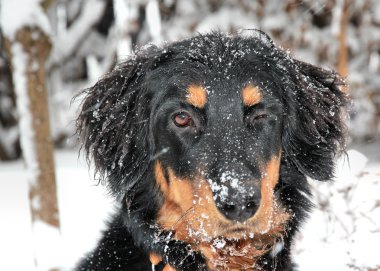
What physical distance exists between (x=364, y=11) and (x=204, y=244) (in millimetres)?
9639

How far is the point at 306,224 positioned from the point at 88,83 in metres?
9.33

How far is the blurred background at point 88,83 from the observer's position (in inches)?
203

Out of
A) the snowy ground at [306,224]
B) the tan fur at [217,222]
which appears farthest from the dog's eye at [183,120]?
the snowy ground at [306,224]

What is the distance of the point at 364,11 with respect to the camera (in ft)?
39.1

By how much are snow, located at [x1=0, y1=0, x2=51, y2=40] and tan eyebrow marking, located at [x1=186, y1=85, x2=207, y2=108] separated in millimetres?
3390

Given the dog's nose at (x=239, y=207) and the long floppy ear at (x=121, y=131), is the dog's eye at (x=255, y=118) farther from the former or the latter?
the long floppy ear at (x=121, y=131)

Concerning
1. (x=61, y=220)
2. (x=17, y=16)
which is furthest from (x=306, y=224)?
(x=61, y=220)

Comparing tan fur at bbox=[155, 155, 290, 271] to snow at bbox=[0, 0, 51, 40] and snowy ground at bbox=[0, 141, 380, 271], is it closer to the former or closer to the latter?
snowy ground at bbox=[0, 141, 380, 271]

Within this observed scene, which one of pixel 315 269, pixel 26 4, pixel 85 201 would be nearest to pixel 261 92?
pixel 315 269

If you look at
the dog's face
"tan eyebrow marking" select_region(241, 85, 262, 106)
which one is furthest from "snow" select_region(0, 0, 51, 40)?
"tan eyebrow marking" select_region(241, 85, 262, 106)

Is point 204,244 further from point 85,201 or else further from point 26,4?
point 85,201

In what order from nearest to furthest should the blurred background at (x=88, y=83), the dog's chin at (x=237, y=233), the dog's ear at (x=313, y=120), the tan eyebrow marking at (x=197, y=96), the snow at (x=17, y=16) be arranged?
the dog's chin at (x=237, y=233)
the tan eyebrow marking at (x=197, y=96)
the dog's ear at (x=313, y=120)
the blurred background at (x=88, y=83)
the snow at (x=17, y=16)

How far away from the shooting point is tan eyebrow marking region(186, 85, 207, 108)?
139 inches

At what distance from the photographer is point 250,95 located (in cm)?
356
